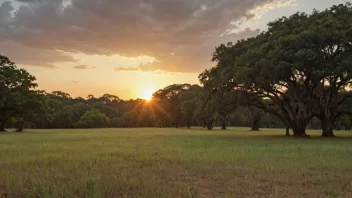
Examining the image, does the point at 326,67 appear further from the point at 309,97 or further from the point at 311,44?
the point at 309,97

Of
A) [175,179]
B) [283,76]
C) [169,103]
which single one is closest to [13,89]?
[283,76]

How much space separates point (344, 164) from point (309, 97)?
22520mm

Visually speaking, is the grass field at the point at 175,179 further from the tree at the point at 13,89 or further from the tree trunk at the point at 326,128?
the tree at the point at 13,89

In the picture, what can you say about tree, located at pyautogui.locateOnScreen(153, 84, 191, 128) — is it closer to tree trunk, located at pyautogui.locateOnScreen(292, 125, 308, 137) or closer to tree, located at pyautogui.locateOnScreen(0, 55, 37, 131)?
tree, located at pyautogui.locateOnScreen(0, 55, 37, 131)

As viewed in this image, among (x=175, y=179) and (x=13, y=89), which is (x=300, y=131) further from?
(x=13, y=89)

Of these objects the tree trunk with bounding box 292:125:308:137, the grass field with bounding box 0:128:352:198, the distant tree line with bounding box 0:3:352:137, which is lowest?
the grass field with bounding box 0:128:352:198

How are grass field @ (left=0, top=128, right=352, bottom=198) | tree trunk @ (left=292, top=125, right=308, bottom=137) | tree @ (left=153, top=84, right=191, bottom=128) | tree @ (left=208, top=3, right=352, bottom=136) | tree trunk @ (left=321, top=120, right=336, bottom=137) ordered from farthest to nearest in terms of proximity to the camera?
tree @ (left=153, top=84, right=191, bottom=128), tree trunk @ (left=321, top=120, right=336, bottom=137), tree trunk @ (left=292, top=125, right=308, bottom=137), tree @ (left=208, top=3, right=352, bottom=136), grass field @ (left=0, top=128, right=352, bottom=198)

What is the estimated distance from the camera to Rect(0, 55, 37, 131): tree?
159 ft

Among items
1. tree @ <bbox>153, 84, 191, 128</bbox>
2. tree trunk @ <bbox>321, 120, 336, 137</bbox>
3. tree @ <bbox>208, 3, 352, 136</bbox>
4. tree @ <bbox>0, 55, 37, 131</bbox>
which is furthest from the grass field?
tree @ <bbox>153, 84, 191, 128</bbox>

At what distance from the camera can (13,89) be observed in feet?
170

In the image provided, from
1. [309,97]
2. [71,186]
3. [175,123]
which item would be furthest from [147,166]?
[175,123]

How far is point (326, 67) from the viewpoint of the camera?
26641 millimetres

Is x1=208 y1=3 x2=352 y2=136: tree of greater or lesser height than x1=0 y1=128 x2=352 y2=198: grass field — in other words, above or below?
above

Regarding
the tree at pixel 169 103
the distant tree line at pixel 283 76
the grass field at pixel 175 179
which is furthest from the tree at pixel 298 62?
the tree at pixel 169 103
